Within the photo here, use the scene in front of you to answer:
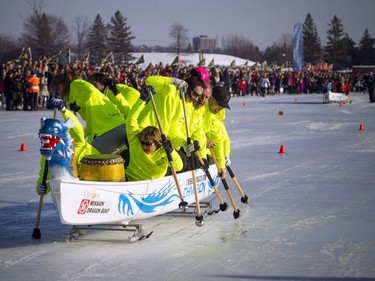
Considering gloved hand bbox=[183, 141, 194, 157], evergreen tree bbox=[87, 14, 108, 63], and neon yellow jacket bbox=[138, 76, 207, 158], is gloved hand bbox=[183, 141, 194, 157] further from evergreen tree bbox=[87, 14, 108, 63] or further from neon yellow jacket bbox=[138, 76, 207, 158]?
evergreen tree bbox=[87, 14, 108, 63]

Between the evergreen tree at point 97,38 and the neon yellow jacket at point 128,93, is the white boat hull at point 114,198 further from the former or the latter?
the evergreen tree at point 97,38

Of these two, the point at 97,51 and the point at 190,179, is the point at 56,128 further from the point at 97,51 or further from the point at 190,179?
the point at 97,51

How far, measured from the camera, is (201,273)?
6.48 metres

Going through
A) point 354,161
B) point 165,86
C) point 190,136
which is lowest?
point 354,161

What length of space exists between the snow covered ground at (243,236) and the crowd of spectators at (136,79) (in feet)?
9.97

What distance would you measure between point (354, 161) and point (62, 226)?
26.0 ft

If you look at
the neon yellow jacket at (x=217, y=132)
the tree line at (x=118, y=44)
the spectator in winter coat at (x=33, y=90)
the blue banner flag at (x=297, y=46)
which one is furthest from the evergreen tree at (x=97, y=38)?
the neon yellow jacket at (x=217, y=132)

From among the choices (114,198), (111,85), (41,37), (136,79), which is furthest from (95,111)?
(41,37)

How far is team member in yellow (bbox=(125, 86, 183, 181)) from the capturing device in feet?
26.7

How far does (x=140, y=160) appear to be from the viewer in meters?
8.26

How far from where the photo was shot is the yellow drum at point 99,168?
25.2ft

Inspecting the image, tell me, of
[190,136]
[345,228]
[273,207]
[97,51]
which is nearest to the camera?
[345,228]

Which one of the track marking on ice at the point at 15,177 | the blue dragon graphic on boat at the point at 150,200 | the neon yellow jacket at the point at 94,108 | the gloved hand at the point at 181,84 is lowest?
the track marking on ice at the point at 15,177

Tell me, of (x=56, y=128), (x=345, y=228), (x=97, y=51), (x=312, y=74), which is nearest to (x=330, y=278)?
(x=345, y=228)
